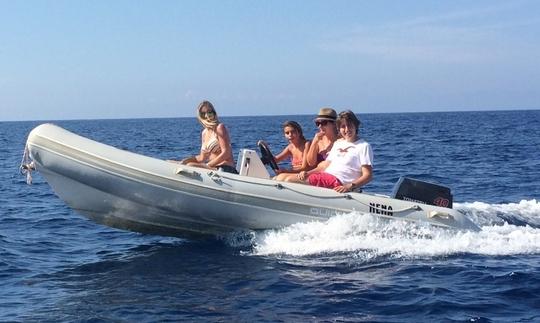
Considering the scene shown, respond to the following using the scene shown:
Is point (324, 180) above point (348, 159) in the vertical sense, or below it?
below

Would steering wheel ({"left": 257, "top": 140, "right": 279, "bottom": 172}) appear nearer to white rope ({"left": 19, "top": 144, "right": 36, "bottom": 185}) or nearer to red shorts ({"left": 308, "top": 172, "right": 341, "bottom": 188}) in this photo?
red shorts ({"left": 308, "top": 172, "right": 341, "bottom": 188})

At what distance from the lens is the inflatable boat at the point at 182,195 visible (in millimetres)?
7477

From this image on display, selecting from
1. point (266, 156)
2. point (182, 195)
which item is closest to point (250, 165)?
point (266, 156)

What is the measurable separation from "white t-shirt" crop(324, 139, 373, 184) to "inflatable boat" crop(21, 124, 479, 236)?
23cm

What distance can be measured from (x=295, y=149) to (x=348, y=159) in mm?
951

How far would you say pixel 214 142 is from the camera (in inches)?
318

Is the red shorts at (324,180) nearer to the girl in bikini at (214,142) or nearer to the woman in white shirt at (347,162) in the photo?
the woman in white shirt at (347,162)

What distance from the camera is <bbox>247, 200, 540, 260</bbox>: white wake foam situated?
743 cm

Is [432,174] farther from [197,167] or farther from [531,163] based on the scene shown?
[197,167]

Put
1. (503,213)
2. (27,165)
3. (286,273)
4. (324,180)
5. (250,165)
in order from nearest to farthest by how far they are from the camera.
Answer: (286,273) → (27,165) → (324,180) → (250,165) → (503,213)

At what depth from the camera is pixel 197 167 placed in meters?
7.76

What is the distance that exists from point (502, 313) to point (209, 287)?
2.49 m

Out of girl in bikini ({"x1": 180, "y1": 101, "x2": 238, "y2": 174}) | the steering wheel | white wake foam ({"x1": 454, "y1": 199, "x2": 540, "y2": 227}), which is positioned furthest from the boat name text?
white wake foam ({"x1": 454, "y1": 199, "x2": 540, "y2": 227})

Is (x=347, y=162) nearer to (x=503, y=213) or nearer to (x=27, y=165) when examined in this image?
(x=503, y=213)
